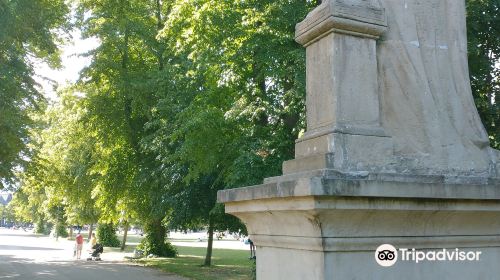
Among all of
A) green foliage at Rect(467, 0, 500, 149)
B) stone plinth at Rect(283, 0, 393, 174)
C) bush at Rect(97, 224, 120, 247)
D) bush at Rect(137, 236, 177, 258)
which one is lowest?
bush at Rect(137, 236, 177, 258)

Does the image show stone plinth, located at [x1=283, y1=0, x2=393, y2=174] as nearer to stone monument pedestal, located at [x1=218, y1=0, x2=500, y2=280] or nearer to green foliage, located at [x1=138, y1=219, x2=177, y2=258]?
stone monument pedestal, located at [x1=218, y1=0, x2=500, y2=280]

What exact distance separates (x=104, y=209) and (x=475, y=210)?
25581mm

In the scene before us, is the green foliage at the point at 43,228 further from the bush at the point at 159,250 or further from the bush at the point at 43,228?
the bush at the point at 159,250

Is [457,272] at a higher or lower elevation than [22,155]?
lower

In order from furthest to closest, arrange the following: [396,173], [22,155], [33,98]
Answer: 1. [22,155]
2. [33,98]
3. [396,173]

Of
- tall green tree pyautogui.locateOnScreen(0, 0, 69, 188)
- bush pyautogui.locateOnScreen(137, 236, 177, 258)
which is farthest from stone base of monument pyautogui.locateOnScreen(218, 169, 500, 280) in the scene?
bush pyautogui.locateOnScreen(137, 236, 177, 258)

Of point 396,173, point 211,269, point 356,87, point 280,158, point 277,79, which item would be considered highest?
point 277,79

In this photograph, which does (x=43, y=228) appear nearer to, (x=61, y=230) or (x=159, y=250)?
(x=61, y=230)

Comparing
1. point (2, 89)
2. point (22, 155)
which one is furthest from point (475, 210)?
point (22, 155)

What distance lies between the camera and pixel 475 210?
11.1 ft

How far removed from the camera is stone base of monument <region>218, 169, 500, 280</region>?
298 centimetres

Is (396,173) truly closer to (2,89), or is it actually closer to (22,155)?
(2,89)

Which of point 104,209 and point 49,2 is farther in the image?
point 104,209

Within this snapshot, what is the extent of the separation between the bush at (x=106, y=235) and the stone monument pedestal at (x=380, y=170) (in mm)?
38278
